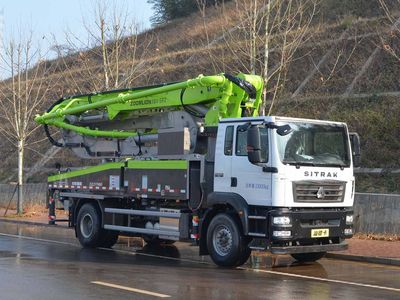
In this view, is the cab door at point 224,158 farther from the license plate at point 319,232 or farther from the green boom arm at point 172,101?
the license plate at point 319,232

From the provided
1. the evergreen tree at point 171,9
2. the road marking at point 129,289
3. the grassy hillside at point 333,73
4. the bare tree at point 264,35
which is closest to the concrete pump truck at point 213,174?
the road marking at point 129,289

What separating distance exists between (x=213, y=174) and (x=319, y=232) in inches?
93.8

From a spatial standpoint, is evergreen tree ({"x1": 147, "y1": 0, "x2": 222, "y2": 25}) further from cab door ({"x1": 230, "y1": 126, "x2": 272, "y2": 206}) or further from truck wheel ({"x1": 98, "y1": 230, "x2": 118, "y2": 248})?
cab door ({"x1": 230, "y1": 126, "x2": 272, "y2": 206})

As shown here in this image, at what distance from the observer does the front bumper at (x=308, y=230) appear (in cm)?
1159

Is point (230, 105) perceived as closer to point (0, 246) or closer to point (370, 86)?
point (0, 246)

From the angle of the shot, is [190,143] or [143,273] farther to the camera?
[190,143]

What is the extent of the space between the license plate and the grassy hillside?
8.00 metres

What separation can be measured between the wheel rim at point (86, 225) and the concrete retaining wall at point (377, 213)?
6.97 m

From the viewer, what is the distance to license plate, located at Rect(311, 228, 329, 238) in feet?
39.4

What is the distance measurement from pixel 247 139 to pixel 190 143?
6.67 ft

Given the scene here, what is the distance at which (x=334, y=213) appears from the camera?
488 inches

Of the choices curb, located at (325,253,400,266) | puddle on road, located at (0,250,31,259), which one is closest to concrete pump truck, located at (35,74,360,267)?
curb, located at (325,253,400,266)

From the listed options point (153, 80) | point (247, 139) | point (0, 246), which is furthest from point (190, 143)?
point (153, 80)

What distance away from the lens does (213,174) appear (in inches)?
504
